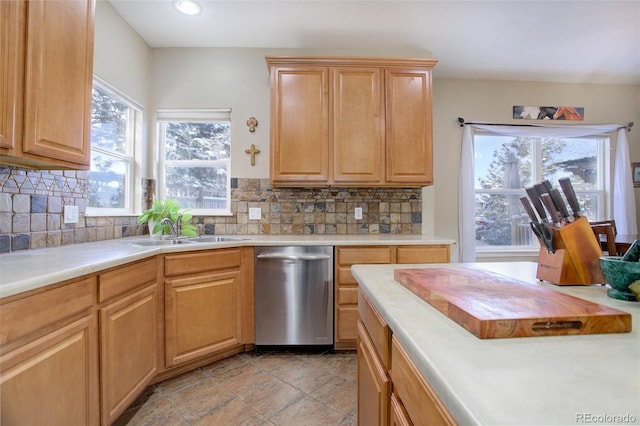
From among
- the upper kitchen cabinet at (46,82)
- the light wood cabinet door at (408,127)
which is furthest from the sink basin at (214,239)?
the light wood cabinet door at (408,127)

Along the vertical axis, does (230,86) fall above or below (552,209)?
above

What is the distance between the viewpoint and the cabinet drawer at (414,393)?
1.50ft

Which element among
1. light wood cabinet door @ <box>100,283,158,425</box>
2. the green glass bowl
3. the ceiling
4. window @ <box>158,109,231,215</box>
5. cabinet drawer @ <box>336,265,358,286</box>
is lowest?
light wood cabinet door @ <box>100,283,158,425</box>

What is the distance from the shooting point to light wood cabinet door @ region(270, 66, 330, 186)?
255 centimetres

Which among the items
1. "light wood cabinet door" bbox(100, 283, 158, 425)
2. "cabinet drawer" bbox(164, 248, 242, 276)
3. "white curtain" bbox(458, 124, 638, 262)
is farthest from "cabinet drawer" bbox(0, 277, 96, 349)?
"white curtain" bbox(458, 124, 638, 262)

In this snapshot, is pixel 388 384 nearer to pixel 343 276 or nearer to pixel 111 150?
pixel 343 276

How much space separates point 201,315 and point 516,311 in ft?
6.37

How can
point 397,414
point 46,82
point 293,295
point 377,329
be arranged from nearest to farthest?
point 397,414 → point 377,329 → point 46,82 → point 293,295

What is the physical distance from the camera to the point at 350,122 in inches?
102

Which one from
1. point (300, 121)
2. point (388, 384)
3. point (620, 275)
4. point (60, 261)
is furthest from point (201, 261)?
point (620, 275)

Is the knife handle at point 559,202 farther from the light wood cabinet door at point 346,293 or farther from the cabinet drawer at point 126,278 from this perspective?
the cabinet drawer at point 126,278

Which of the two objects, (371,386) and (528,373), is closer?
(528,373)

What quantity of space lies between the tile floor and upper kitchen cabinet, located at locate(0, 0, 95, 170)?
1.40 meters

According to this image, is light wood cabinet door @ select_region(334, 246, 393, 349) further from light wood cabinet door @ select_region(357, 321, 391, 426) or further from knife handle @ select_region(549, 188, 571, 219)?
knife handle @ select_region(549, 188, 571, 219)
